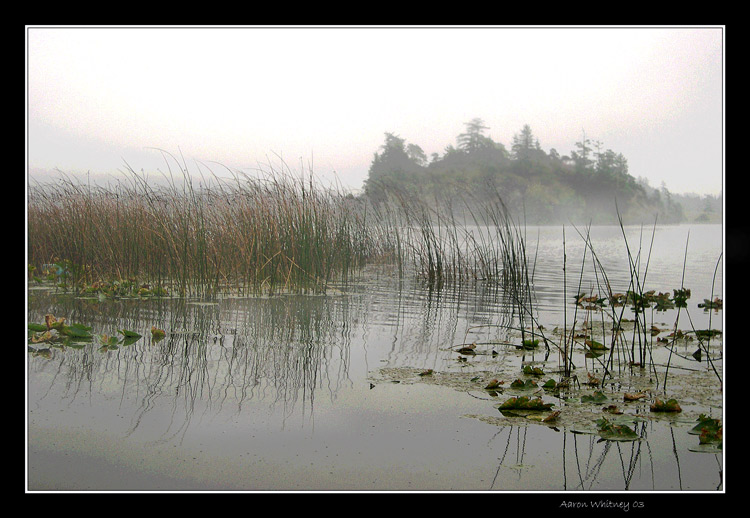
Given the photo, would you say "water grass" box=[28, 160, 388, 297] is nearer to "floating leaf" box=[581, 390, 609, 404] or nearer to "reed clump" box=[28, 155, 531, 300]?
"reed clump" box=[28, 155, 531, 300]

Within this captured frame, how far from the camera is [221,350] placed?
3086 millimetres

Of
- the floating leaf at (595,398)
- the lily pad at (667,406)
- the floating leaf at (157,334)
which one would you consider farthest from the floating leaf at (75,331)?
the lily pad at (667,406)

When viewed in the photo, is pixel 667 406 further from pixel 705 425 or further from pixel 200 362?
pixel 200 362

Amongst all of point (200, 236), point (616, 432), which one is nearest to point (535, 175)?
point (200, 236)

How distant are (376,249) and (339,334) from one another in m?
4.03

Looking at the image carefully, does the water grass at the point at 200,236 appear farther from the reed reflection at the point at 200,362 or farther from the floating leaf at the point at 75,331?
the floating leaf at the point at 75,331

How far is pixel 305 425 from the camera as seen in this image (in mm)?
2043

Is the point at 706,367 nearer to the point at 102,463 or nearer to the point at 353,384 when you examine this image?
the point at 353,384

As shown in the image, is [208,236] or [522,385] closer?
[522,385]

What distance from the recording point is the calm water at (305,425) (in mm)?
1712

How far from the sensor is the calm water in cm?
171

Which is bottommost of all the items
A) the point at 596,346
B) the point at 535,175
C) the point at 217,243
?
the point at 596,346

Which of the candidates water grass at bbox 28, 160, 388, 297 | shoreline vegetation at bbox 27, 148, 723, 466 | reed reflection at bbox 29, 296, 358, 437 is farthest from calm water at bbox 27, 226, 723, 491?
water grass at bbox 28, 160, 388, 297
